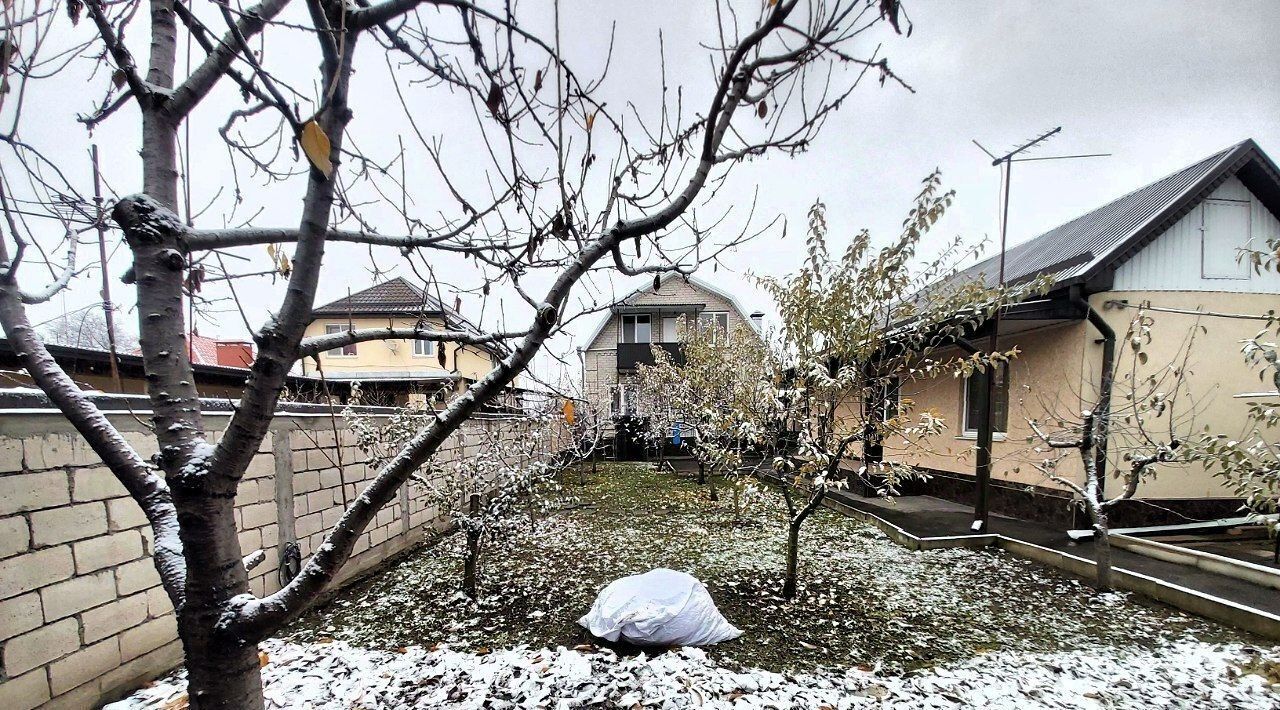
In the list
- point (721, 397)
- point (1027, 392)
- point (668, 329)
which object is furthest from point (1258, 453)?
point (668, 329)

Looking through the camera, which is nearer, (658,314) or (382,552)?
(382,552)

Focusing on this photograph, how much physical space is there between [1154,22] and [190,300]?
6.23 meters

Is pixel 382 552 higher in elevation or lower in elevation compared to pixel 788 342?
lower

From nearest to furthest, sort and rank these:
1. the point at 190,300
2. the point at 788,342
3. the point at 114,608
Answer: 1. the point at 190,300
2. the point at 114,608
3. the point at 788,342

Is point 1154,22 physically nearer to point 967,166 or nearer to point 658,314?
point 967,166

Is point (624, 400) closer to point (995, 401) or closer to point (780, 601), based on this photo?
point (995, 401)

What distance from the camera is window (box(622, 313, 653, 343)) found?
17.8 m

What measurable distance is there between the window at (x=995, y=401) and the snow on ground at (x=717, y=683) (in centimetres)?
418

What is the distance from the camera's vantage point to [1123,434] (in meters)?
4.65

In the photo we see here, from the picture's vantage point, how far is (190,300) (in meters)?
1.29

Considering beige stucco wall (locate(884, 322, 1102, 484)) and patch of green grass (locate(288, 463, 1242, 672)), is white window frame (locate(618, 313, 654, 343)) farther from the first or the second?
patch of green grass (locate(288, 463, 1242, 672))

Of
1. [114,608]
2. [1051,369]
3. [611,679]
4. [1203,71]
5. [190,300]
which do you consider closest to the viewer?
[190,300]

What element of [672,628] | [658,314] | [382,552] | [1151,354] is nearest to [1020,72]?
[1151,354]

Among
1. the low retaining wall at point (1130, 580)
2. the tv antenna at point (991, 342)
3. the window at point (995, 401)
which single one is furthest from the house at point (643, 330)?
the low retaining wall at point (1130, 580)
